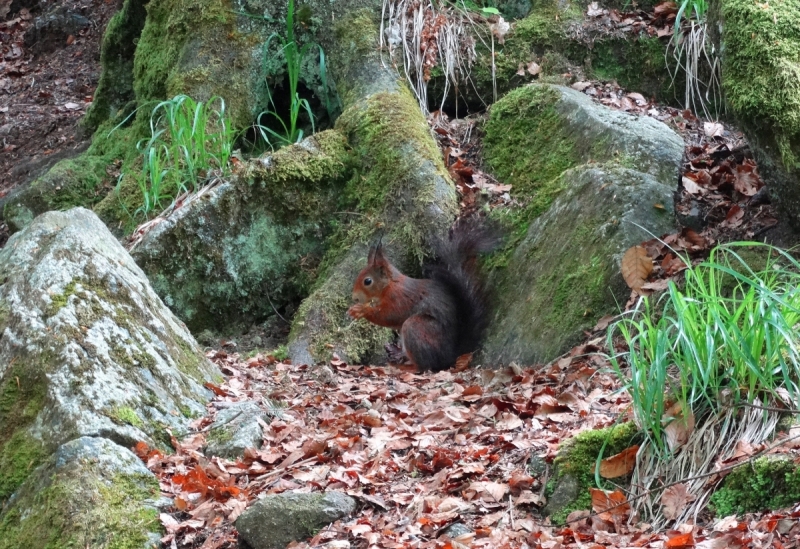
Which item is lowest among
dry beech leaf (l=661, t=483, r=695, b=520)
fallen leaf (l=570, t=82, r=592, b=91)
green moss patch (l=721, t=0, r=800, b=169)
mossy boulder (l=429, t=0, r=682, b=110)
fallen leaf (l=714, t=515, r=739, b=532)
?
dry beech leaf (l=661, t=483, r=695, b=520)

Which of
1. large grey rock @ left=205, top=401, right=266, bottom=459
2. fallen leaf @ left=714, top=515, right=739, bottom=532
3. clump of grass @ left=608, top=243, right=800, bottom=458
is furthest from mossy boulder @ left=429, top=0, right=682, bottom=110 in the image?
fallen leaf @ left=714, top=515, right=739, bottom=532

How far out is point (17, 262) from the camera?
15.7 ft

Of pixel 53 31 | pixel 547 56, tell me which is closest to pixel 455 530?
pixel 547 56

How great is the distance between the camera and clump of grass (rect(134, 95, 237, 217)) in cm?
679

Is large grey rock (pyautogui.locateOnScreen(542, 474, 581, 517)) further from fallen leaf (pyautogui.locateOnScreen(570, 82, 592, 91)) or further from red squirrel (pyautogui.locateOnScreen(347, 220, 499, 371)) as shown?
fallen leaf (pyautogui.locateOnScreen(570, 82, 592, 91))

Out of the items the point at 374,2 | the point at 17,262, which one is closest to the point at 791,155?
the point at 17,262

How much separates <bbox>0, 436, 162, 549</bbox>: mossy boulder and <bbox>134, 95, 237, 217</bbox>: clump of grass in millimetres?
3192

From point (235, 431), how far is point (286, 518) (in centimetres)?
98

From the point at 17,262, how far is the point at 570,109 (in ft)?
13.2

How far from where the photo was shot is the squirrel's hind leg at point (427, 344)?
20.0 ft

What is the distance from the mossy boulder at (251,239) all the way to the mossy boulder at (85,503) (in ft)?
9.99

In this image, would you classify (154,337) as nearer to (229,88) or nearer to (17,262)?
(17,262)

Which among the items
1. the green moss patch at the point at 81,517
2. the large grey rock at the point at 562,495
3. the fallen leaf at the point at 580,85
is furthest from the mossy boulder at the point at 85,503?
the fallen leaf at the point at 580,85

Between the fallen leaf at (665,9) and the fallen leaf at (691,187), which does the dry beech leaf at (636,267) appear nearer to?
the fallen leaf at (691,187)
